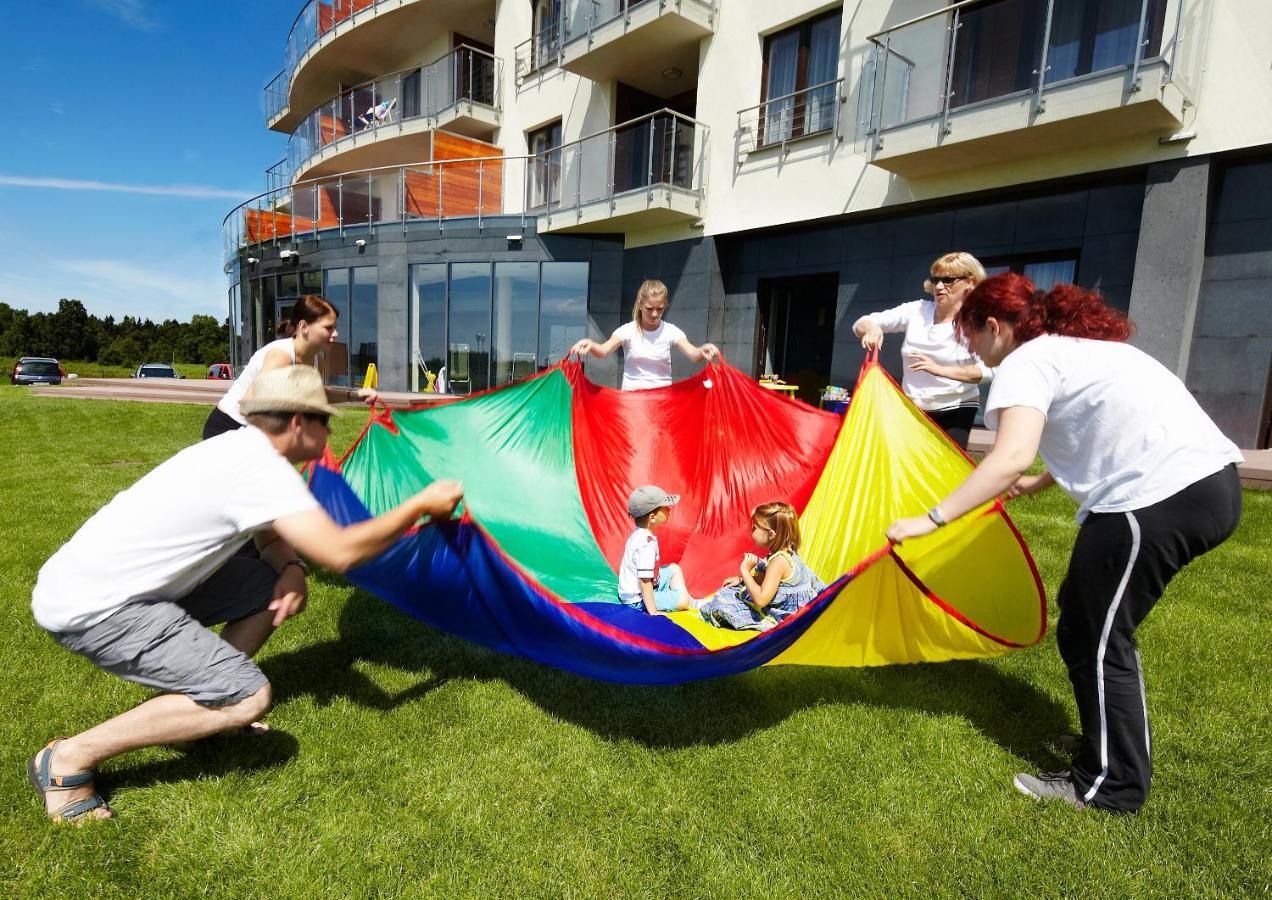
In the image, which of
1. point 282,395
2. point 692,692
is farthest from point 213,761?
point 692,692

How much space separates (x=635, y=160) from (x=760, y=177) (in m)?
1.94

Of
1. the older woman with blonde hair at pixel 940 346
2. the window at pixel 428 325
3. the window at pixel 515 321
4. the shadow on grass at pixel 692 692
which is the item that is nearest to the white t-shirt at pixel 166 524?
the shadow on grass at pixel 692 692

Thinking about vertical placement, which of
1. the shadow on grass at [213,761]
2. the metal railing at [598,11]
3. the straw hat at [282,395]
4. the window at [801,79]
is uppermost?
the metal railing at [598,11]

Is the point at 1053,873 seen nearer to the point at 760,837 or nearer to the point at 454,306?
the point at 760,837

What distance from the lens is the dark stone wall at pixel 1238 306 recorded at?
634 cm

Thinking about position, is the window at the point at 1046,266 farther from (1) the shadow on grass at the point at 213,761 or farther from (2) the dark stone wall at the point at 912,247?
(1) the shadow on grass at the point at 213,761

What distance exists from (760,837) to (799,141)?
29.8 ft

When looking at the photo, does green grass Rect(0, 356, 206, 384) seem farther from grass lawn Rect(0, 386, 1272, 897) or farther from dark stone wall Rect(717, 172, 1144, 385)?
grass lawn Rect(0, 386, 1272, 897)

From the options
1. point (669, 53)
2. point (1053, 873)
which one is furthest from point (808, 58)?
point (1053, 873)

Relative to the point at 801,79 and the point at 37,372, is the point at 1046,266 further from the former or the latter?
the point at 37,372

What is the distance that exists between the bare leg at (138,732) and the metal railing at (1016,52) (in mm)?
7757

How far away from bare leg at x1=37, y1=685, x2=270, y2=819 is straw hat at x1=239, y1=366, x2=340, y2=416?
0.77m

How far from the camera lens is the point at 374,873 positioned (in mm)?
1742

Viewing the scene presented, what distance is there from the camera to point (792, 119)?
926cm
